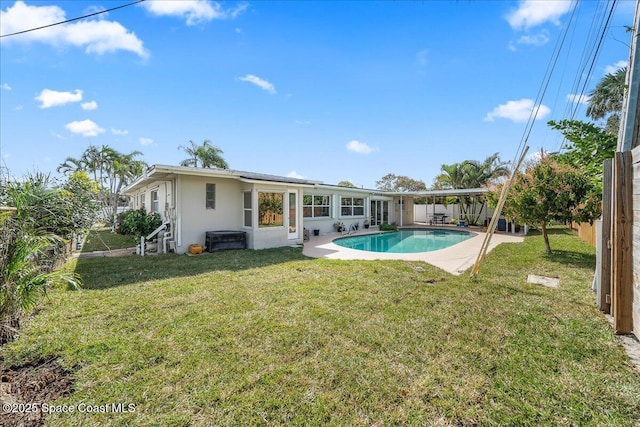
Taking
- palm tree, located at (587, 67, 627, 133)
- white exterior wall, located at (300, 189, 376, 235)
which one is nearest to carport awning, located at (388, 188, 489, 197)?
white exterior wall, located at (300, 189, 376, 235)

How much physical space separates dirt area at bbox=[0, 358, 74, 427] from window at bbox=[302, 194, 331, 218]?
1346 centimetres

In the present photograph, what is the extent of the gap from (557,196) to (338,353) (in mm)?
8459

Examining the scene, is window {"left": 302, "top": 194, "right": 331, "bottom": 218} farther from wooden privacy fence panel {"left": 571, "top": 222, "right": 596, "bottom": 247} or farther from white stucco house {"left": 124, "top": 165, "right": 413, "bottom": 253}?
wooden privacy fence panel {"left": 571, "top": 222, "right": 596, "bottom": 247}

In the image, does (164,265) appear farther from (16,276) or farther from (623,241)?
(623,241)

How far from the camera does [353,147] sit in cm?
3759

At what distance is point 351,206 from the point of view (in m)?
19.0

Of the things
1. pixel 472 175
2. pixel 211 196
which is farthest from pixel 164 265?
pixel 472 175

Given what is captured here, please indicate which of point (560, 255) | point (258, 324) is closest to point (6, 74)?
point (258, 324)

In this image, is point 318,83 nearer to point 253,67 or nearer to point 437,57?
point 253,67

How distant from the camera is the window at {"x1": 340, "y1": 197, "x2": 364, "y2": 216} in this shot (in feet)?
60.3

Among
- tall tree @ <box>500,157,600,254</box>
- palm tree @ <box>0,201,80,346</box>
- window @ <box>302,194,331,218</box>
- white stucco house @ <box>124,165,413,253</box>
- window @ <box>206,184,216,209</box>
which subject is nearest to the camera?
palm tree @ <box>0,201,80,346</box>

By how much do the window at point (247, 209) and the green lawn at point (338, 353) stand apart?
17.4 ft

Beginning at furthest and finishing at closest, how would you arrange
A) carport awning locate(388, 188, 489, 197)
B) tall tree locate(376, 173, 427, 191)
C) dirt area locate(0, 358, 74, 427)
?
tall tree locate(376, 173, 427, 191)
carport awning locate(388, 188, 489, 197)
dirt area locate(0, 358, 74, 427)

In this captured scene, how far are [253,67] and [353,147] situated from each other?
2716cm
